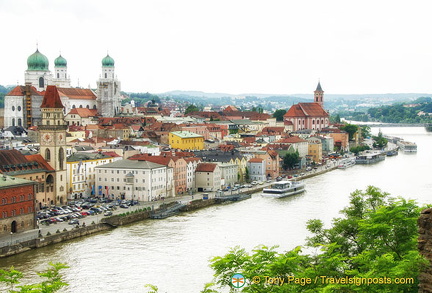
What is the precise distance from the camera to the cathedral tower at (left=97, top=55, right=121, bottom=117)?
5238 cm

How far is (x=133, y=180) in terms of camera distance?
2664 cm

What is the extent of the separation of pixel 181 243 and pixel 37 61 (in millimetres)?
35433

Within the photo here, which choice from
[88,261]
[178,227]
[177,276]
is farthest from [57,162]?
[177,276]

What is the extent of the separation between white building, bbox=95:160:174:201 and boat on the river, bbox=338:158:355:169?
18751 millimetres

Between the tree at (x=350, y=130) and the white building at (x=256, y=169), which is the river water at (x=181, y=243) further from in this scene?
the tree at (x=350, y=130)

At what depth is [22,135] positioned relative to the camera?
40.2 m

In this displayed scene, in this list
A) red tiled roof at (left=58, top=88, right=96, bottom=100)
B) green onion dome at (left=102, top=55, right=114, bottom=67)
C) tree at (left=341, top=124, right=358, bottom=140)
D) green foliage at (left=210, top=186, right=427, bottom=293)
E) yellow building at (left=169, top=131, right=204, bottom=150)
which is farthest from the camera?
tree at (left=341, top=124, right=358, bottom=140)

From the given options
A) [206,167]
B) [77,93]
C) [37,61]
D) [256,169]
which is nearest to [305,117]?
[77,93]

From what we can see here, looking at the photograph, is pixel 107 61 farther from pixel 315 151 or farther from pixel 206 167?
pixel 206 167

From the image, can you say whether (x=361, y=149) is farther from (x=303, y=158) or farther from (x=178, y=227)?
(x=178, y=227)

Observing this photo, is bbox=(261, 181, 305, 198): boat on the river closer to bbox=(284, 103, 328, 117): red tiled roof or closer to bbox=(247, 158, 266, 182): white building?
bbox=(247, 158, 266, 182): white building

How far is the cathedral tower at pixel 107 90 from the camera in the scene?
52375 mm

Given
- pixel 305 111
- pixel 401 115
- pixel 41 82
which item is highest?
pixel 41 82

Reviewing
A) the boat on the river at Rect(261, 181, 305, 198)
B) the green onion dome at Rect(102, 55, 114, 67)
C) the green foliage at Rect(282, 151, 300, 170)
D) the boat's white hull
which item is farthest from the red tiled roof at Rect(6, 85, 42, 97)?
the boat's white hull
